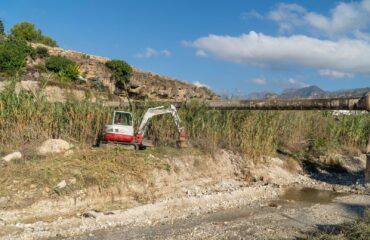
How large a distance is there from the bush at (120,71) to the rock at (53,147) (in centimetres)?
2197

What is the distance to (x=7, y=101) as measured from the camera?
35.6 ft

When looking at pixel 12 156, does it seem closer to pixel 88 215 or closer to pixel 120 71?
pixel 88 215

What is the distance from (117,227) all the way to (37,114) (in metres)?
4.64

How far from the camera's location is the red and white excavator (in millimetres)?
10772

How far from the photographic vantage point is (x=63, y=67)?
29.4 metres

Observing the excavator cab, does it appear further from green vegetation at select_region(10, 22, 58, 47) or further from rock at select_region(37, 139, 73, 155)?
green vegetation at select_region(10, 22, 58, 47)

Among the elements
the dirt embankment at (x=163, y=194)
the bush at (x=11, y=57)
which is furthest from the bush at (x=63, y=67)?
the dirt embankment at (x=163, y=194)

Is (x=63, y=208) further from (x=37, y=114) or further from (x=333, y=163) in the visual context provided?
(x=333, y=163)

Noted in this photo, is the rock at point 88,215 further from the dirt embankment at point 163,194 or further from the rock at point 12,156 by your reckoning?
the rock at point 12,156

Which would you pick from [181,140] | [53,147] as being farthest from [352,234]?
[53,147]

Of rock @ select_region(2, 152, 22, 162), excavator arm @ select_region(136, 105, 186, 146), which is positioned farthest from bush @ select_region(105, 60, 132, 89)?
rock @ select_region(2, 152, 22, 162)

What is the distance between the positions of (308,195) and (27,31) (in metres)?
41.4

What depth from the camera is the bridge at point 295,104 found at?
10.6 meters

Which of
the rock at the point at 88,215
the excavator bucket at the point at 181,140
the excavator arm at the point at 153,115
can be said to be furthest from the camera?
the excavator bucket at the point at 181,140
